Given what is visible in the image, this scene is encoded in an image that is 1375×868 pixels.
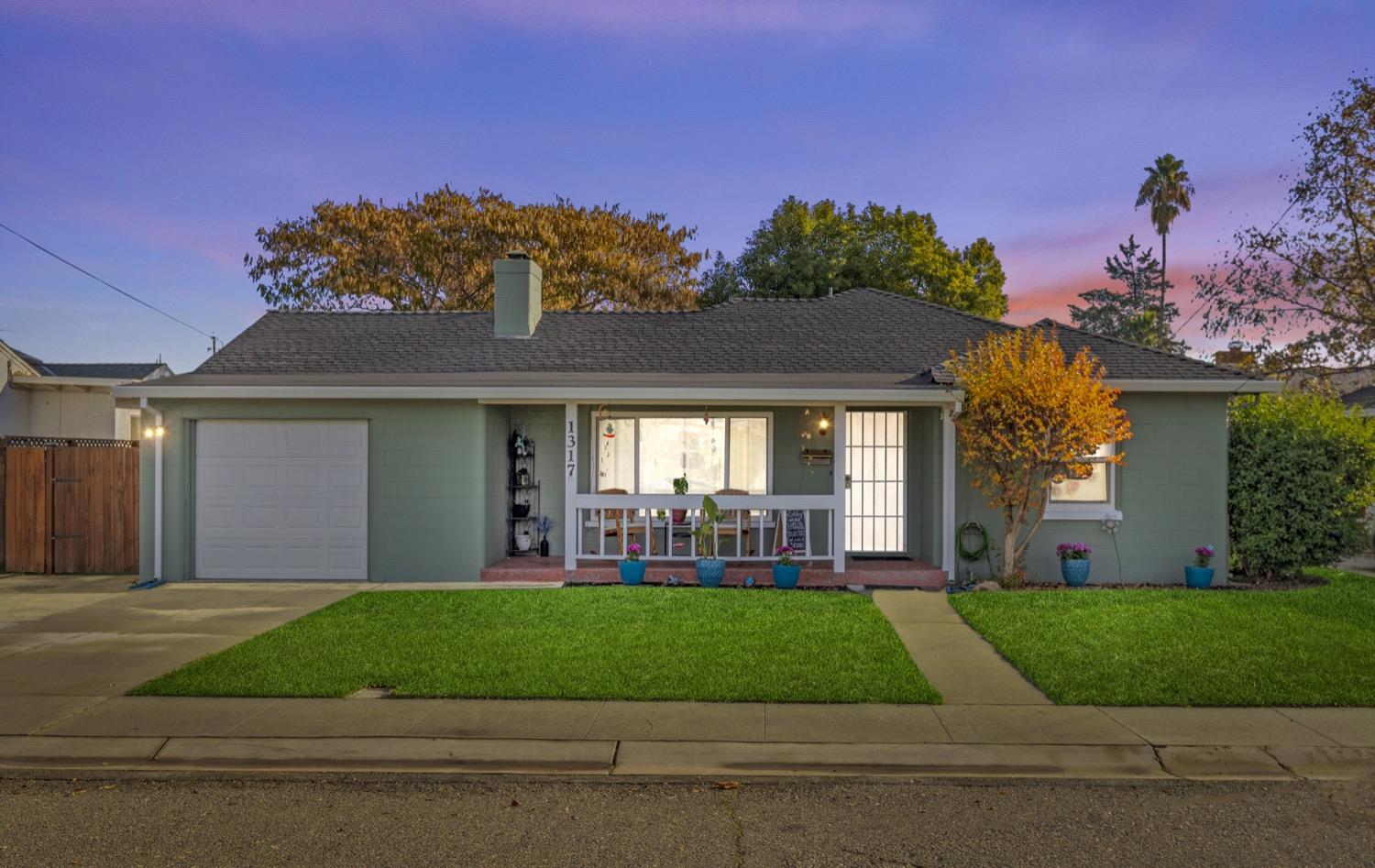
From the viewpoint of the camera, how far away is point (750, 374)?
1199 centimetres

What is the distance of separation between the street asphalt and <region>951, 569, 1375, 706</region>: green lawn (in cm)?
163

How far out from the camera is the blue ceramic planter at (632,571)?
1056 cm

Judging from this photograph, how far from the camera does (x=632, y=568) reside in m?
10.6

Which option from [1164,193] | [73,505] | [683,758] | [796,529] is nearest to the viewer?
[683,758]

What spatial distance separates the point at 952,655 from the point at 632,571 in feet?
14.0

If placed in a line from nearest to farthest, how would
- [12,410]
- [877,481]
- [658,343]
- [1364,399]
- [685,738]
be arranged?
Result: 1. [685,738]
2. [877,481]
3. [658,343]
4. [12,410]
5. [1364,399]

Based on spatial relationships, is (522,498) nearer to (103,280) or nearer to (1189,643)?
(1189,643)

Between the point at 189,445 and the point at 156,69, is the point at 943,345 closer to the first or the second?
the point at 189,445

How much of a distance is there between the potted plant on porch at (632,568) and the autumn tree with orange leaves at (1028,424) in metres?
4.10

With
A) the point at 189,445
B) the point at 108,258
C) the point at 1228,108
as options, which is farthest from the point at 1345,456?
the point at 108,258

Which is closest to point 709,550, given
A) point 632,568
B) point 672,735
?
point 632,568

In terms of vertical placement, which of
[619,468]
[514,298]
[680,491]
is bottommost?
[680,491]

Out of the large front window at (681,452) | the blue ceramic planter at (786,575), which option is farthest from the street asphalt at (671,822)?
the large front window at (681,452)

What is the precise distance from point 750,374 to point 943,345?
294cm
